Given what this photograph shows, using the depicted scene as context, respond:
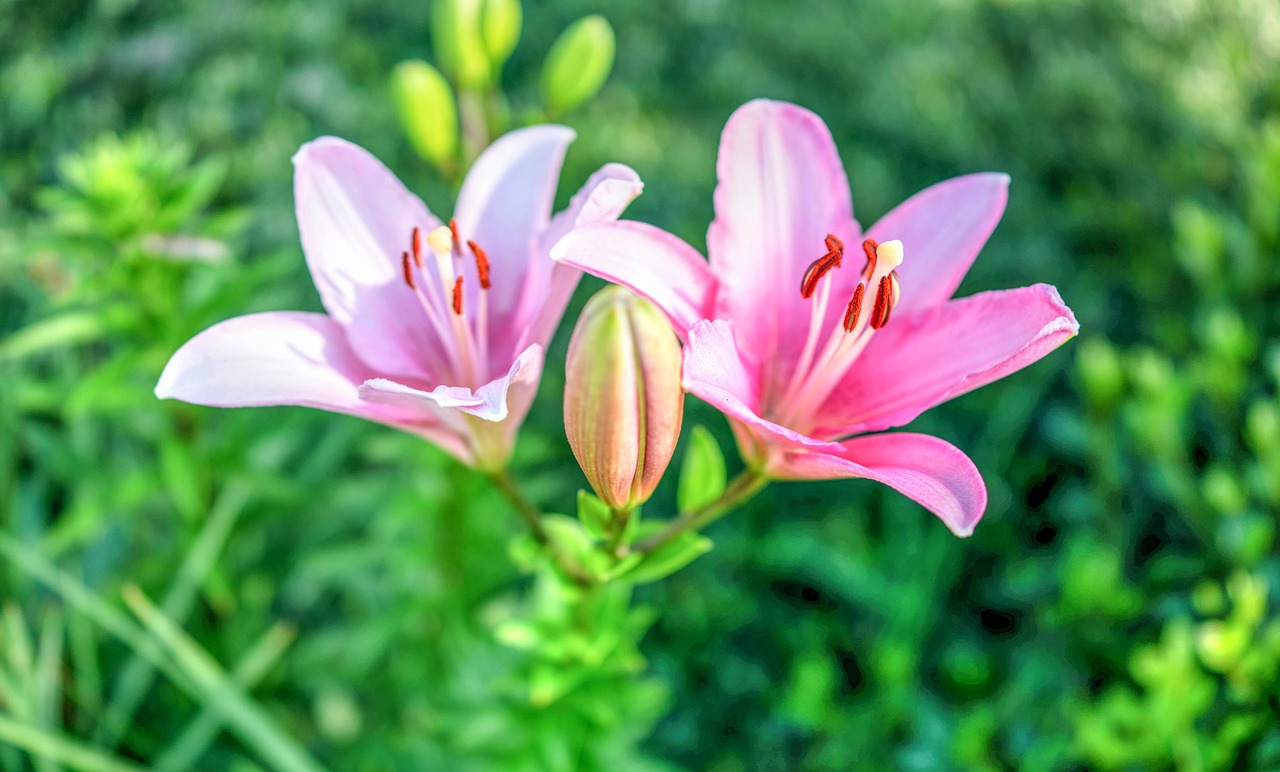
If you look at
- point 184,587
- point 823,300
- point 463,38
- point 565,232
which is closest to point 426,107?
point 463,38

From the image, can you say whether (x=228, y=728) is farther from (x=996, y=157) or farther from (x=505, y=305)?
(x=996, y=157)

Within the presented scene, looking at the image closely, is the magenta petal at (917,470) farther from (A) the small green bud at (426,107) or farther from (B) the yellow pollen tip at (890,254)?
(A) the small green bud at (426,107)

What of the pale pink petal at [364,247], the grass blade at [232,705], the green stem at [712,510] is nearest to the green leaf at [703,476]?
the green stem at [712,510]

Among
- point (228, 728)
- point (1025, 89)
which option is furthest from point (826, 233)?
point (1025, 89)

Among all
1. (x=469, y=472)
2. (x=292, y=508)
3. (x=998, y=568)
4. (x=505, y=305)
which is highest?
(x=505, y=305)

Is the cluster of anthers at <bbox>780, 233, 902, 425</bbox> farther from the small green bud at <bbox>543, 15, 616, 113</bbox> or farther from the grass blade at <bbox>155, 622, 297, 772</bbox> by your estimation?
the grass blade at <bbox>155, 622, 297, 772</bbox>

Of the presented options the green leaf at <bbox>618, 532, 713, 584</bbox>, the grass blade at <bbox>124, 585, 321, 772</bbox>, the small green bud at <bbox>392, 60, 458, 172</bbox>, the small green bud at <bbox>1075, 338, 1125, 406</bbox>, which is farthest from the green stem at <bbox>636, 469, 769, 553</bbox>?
the small green bud at <bbox>1075, 338, 1125, 406</bbox>
